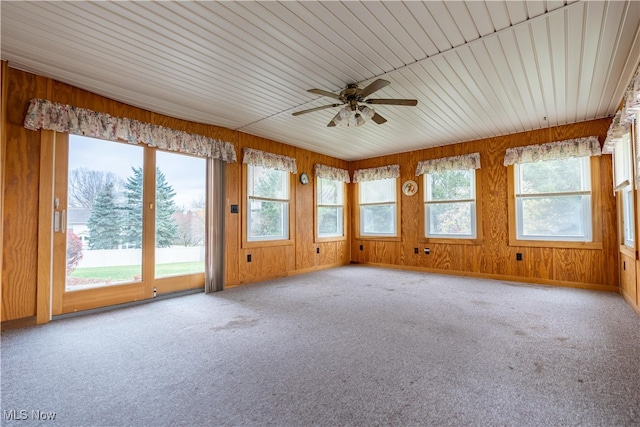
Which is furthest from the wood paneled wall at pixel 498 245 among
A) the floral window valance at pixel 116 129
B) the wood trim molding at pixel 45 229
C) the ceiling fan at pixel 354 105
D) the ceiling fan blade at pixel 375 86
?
the wood trim molding at pixel 45 229

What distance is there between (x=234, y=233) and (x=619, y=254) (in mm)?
5598

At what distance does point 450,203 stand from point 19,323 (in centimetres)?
620

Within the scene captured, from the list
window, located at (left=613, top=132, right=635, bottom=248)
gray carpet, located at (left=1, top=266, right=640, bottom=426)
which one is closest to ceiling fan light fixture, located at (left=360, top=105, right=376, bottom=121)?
Answer: gray carpet, located at (left=1, top=266, right=640, bottom=426)

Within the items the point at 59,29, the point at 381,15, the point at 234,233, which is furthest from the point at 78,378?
the point at 381,15

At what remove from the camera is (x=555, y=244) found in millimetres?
4512

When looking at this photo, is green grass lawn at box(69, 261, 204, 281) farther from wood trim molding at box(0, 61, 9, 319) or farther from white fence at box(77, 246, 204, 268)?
wood trim molding at box(0, 61, 9, 319)

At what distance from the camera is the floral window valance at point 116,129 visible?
291cm

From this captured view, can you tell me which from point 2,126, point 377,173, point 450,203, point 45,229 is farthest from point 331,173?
point 2,126

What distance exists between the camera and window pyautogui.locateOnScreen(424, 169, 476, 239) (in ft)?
17.6

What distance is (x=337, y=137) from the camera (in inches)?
201

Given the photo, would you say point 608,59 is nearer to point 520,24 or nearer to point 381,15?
point 520,24

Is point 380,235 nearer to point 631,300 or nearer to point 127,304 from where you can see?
point 631,300

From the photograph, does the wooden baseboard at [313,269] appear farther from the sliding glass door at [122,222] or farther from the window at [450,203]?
the window at [450,203]

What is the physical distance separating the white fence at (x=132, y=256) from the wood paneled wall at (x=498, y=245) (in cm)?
381
